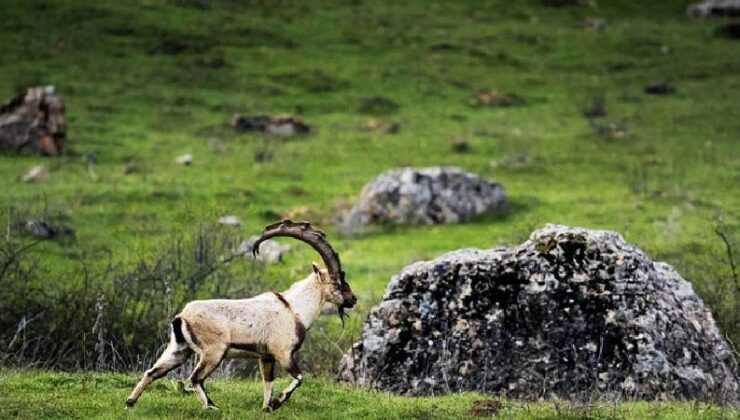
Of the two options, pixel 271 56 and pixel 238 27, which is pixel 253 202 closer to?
pixel 271 56

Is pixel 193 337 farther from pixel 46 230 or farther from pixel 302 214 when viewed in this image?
pixel 302 214

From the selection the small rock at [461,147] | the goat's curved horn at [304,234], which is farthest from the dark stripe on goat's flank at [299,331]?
the small rock at [461,147]

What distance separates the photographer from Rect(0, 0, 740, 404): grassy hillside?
3228 centimetres

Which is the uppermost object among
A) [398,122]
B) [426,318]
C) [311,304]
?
[311,304]

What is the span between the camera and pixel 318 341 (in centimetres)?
2306

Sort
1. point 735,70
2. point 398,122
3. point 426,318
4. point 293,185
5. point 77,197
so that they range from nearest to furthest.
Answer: point 426,318 < point 77,197 < point 293,185 < point 398,122 < point 735,70

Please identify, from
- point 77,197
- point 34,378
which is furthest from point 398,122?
point 34,378

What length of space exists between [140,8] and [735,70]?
30.1 meters

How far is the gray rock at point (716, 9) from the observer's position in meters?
71.2

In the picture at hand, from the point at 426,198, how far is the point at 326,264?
21.5 meters

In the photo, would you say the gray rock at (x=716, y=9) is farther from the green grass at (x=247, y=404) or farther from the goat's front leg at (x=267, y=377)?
the goat's front leg at (x=267, y=377)

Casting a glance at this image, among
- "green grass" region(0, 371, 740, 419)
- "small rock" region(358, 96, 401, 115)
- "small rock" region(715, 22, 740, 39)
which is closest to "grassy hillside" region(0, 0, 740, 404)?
"small rock" region(358, 96, 401, 115)

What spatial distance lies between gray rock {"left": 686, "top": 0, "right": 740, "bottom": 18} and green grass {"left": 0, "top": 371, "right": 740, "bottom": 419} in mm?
59517

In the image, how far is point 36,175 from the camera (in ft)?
122
